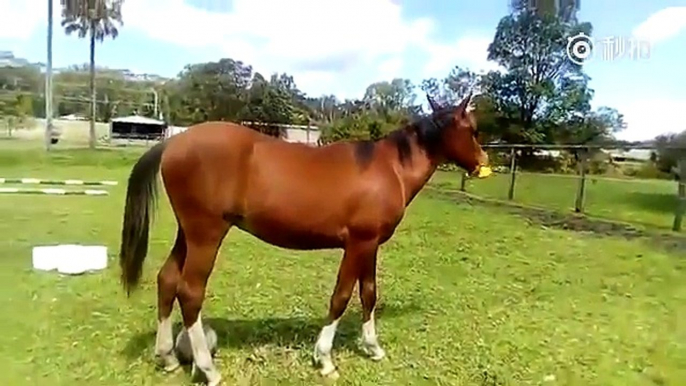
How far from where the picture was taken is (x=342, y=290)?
2.66 m

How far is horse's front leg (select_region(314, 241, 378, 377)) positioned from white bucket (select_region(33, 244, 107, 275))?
2.31 m

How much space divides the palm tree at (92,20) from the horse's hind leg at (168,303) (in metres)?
18.2

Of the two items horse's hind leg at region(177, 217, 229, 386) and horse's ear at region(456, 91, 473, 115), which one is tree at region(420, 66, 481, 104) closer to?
horse's ear at region(456, 91, 473, 115)

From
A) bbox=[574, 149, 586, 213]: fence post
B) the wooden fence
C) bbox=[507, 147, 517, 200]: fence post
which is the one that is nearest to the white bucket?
the wooden fence

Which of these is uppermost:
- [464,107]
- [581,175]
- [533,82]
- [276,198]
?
[533,82]

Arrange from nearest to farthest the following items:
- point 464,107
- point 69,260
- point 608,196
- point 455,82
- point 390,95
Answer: point 464,107, point 69,260, point 608,196, point 390,95, point 455,82

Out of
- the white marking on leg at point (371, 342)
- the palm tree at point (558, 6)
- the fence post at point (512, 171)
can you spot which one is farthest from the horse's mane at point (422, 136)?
the fence post at point (512, 171)

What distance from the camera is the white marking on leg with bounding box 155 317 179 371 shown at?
2627 millimetres

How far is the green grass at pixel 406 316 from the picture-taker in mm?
2643

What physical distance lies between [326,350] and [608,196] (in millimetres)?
7602

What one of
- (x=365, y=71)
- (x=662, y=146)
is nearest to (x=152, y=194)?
(x=662, y=146)

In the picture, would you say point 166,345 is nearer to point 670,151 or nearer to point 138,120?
point 670,151

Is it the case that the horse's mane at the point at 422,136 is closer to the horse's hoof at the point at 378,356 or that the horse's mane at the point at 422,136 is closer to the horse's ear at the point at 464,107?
the horse's ear at the point at 464,107

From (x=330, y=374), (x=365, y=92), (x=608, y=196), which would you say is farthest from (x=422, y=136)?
(x=365, y=92)
